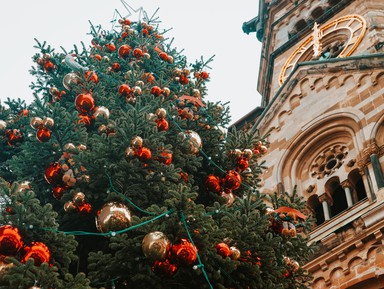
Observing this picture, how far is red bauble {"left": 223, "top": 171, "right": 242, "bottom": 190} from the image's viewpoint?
6.88 metres

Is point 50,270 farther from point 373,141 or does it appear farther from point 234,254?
point 373,141

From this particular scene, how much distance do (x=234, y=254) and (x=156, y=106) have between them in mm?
2005

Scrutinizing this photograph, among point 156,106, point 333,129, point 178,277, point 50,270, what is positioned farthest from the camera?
point 333,129

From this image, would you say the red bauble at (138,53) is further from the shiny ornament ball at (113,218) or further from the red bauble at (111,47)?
the shiny ornament ball at (113,218)

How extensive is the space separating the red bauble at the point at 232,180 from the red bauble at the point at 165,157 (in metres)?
1.00

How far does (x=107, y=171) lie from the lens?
5.83 m

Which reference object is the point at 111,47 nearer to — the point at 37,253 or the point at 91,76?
the point at 91,76

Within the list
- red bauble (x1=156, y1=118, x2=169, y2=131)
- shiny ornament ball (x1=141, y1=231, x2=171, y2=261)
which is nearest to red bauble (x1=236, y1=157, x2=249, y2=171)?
red bauble (x1=156, y1=118, x2=169, y2=131)

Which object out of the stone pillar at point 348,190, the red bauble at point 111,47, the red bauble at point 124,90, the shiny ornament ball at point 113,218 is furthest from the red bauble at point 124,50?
the stone pillar at point 348,190

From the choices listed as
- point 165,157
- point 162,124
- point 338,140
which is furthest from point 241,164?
point 338,140

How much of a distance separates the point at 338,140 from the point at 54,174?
8915 mm

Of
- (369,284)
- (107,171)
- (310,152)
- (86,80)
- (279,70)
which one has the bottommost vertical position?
(107,171)

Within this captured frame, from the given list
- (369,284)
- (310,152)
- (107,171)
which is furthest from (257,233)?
(310,152)

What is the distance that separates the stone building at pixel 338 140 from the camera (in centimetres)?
1009
